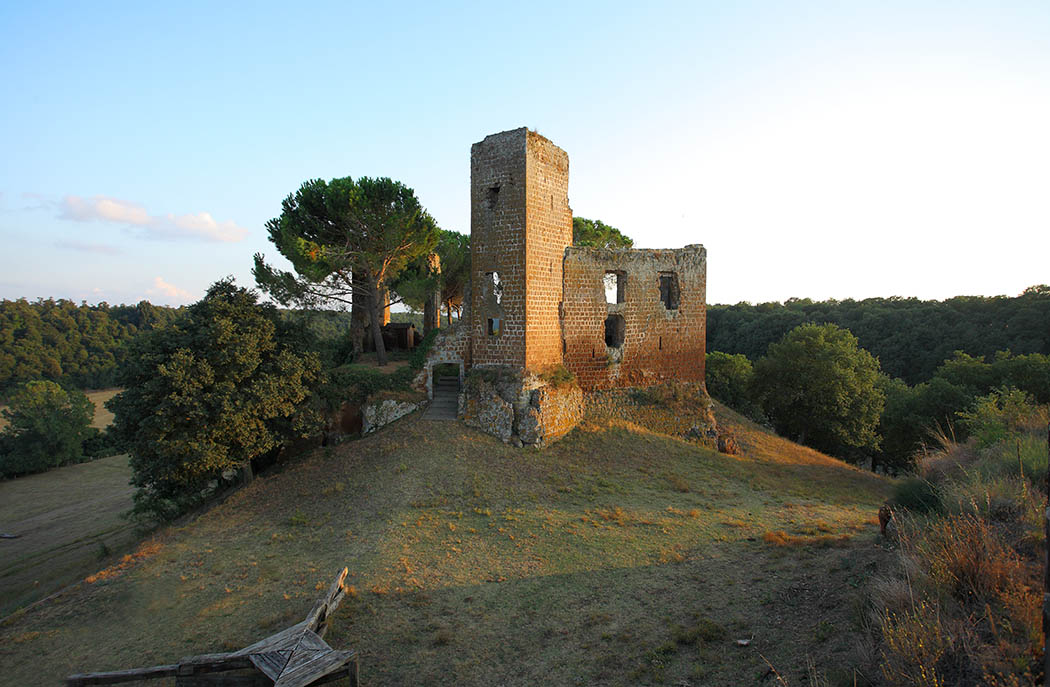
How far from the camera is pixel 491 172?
17141 mm

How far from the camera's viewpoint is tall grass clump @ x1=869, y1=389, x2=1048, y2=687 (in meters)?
4.11

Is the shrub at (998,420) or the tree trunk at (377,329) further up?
the tree trunk at (377,329)

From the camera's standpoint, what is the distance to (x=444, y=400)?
61.3 feet

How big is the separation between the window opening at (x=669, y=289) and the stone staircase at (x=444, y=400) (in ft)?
30.1

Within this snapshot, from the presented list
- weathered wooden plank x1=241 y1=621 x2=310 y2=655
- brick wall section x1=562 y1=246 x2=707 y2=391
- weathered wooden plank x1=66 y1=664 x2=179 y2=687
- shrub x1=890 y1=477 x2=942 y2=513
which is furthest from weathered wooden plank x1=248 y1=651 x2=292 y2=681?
brick wall section x1=562 y1=246 x2=707 y2=391

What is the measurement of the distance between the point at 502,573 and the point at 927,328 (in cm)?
4393

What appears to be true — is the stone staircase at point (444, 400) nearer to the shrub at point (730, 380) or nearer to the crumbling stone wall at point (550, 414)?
the crumbling stone wall at point (550, 414)

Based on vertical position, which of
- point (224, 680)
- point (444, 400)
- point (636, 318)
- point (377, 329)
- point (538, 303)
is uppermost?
point (538, 303)

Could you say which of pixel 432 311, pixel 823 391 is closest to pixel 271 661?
pixel 432 311

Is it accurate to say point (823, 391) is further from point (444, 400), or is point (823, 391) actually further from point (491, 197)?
point (491, 197)

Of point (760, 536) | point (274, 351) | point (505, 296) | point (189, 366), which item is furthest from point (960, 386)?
point (189, 366)

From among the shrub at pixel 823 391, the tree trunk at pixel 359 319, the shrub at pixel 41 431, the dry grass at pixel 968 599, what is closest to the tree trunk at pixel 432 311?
the tree trunk at pixel 359 319

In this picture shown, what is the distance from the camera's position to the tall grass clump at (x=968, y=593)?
13.5 ft

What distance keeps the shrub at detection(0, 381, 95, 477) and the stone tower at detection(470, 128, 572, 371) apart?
120ft
